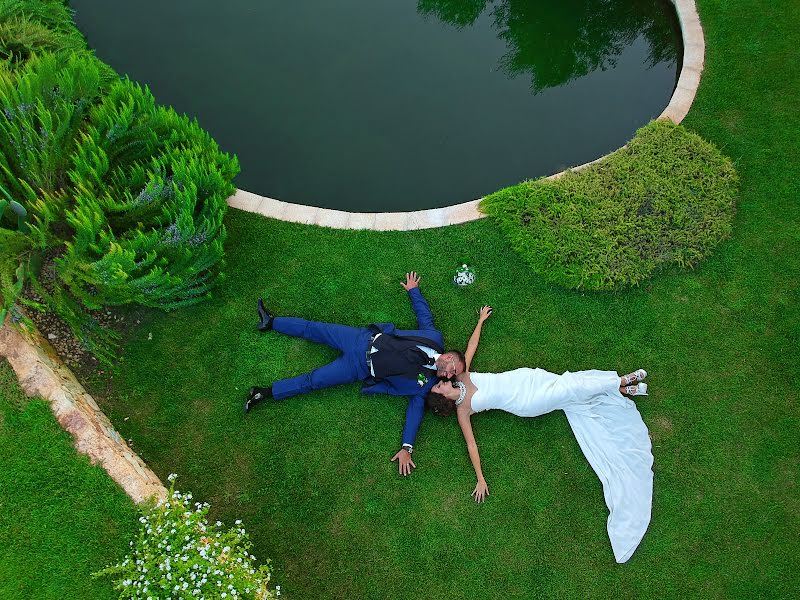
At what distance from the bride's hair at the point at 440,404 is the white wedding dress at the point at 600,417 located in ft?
0.73

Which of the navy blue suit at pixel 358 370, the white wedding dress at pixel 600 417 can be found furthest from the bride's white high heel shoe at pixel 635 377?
the navy blue suit at pixel 358 370

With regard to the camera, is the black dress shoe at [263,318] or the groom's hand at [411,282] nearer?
the black dress shoe at [263,318]

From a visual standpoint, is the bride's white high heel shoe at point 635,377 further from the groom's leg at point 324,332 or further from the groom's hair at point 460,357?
the groom's leg at point 324,332

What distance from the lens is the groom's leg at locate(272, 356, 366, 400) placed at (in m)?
4.93

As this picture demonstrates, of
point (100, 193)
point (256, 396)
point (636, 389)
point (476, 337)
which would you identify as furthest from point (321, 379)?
point (636, 389)

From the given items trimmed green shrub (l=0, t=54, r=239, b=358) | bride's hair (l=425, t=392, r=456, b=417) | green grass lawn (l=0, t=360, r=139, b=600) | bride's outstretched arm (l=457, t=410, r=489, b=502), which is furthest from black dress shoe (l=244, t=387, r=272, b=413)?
bride's outstretched arm (l=457, t=410, r=489, b=502)

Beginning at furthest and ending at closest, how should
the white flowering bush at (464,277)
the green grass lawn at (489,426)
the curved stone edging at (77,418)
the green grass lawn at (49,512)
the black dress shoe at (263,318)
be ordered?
the white flowering bush at (464,277), the black dress shoe at (263,318), the green grass lawn at (489,426), the curved stone edging at (77,418), the green grass lawn at (49,512)

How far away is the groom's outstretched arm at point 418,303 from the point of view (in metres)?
5.11

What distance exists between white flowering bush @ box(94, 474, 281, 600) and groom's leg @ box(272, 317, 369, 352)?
5.48 feet

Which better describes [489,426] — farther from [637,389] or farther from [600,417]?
[637,389]

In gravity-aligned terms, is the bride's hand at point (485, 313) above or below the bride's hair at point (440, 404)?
above

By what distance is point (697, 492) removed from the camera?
4848 mm

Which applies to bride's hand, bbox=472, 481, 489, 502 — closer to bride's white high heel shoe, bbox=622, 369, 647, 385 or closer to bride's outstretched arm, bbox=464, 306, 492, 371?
bride's outstretched arm, bbox=464, 306, 492, 371

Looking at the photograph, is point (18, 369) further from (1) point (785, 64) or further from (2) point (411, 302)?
(1) point (785, 64)
